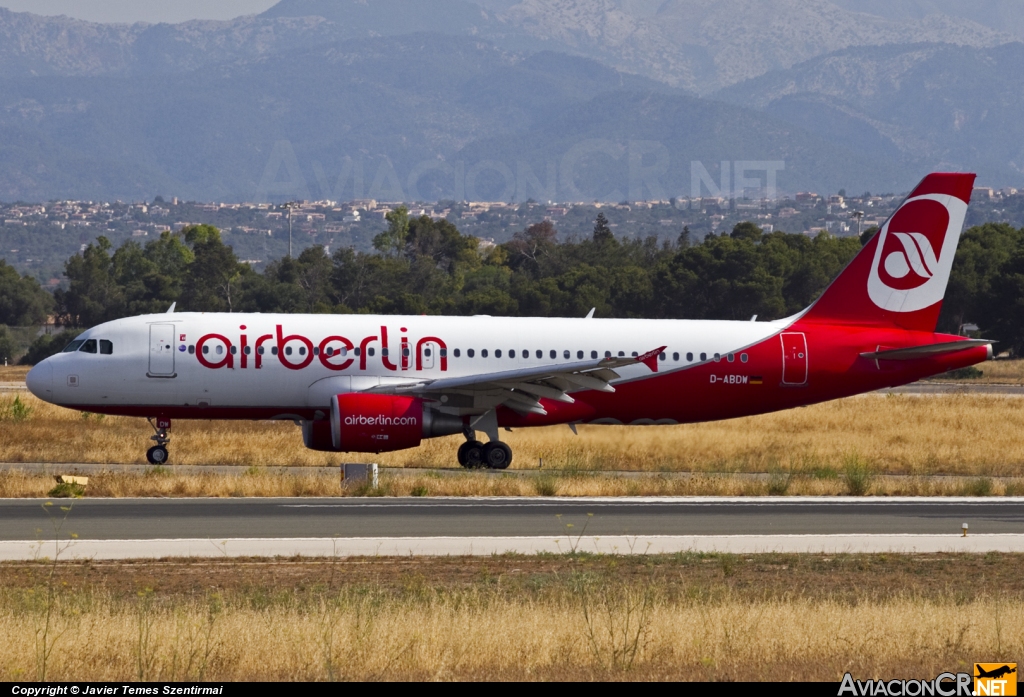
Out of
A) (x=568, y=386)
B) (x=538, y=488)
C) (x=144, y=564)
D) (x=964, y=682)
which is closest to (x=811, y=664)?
(x=964, y=682)

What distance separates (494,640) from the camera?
12742mm

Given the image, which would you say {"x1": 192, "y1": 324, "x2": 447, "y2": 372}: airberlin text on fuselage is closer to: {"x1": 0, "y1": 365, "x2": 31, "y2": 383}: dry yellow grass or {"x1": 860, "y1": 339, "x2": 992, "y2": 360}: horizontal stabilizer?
{"x1": 860, "y1": 339, "x2": 992, "y2": 360}: horizontal stabilizer

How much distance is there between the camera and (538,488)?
27.0m

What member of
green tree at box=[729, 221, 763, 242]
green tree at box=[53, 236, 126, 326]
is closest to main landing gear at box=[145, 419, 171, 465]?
green tree at box=[53, 236, 126, 326]

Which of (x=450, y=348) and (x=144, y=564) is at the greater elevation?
(x=450, y=348)

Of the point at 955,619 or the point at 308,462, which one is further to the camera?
the point at 308,462

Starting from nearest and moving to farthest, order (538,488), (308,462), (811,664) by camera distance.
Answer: (811,664) → (538,488) → (308,462)

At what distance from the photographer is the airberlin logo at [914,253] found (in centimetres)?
3406

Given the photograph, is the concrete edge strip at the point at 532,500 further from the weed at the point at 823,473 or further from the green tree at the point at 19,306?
the green tree at the point at 19,306

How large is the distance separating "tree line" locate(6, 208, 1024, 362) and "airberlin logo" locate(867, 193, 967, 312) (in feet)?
150

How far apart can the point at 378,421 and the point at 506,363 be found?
145 inches

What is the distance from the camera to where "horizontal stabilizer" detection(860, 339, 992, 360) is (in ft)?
109

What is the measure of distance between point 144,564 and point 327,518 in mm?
5015

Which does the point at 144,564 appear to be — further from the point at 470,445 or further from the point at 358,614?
the point at 470,445
